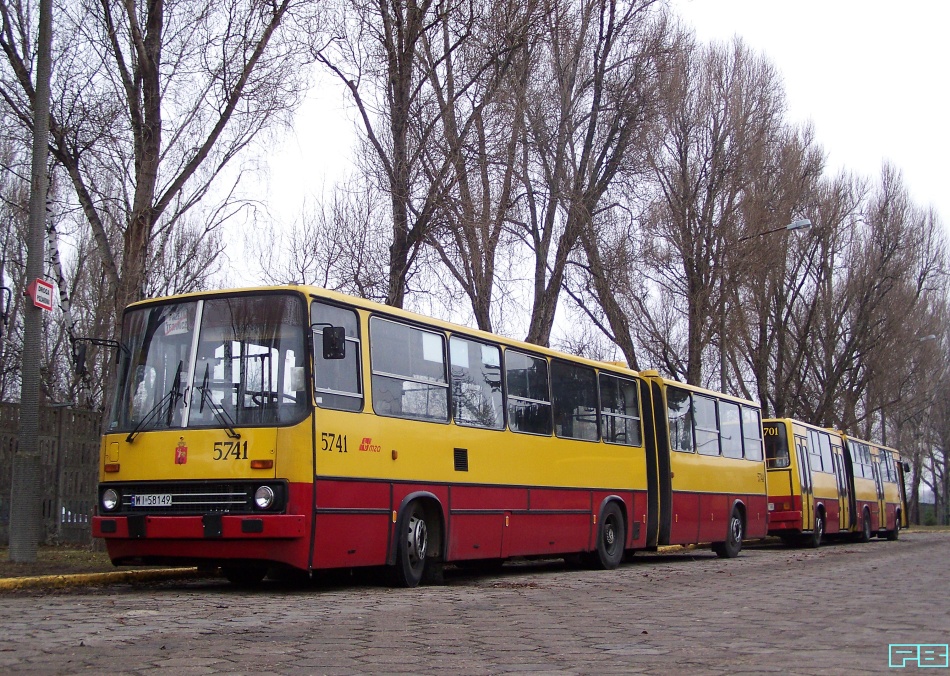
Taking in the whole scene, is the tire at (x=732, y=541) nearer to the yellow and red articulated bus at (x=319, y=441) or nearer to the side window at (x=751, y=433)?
the side window at (x=751, y=433)

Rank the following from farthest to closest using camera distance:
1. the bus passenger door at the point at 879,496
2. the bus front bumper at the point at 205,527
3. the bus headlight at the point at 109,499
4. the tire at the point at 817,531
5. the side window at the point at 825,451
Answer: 1. the bus passenger door at the point at 879,496
2. the side window at the point at 825,451
3. the tire at the point at 817,531
4. the bus headlight at the point at 109,499
5. the bus front bumper at the point at 205,527

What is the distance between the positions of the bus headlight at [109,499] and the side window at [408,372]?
2.76m

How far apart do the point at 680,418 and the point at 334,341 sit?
35.2ft

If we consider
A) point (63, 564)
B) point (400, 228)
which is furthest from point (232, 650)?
point (400, 228)

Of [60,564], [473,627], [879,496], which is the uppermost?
[879,496]

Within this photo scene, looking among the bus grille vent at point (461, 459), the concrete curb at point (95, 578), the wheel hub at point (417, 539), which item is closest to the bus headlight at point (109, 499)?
the concrete curb at point (95, 578)

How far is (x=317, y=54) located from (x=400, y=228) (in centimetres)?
323

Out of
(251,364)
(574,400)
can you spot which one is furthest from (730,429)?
(251,364)

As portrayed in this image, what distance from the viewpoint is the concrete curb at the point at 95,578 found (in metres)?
11.2

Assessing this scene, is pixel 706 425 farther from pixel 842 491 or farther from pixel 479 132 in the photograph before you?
pixel 842 491

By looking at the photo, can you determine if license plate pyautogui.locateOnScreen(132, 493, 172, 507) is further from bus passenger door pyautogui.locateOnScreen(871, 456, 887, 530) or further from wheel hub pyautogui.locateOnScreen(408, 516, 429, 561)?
bus passenger door pyautogui.locateOnScreen(871, 456, 887, 530)

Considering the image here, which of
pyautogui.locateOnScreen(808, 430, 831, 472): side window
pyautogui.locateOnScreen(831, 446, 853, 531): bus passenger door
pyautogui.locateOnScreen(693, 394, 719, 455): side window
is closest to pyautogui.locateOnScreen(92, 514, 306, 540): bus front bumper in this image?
pyautogui.locateOnScreen(693, 394, 719, 455): side window

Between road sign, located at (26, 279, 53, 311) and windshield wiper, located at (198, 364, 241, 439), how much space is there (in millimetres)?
3066

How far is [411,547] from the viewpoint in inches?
489
